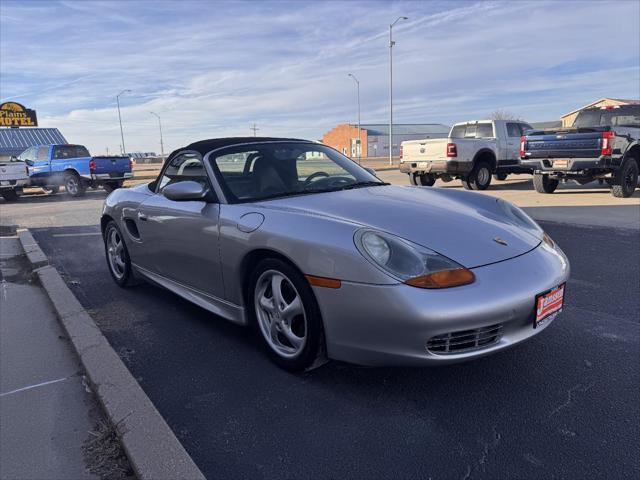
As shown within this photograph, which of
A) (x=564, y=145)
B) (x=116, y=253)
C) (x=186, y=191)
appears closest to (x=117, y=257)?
(x=116, y=253)

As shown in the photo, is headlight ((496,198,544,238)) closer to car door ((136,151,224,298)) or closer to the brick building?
car door ((136,151,224,298))

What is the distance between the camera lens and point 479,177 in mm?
14055

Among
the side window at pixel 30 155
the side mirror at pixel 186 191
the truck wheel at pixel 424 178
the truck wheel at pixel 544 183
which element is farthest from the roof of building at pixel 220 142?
the side window at pixel 30 155

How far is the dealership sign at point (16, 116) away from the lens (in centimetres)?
4405

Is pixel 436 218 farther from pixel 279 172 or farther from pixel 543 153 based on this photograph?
pixel 543 153

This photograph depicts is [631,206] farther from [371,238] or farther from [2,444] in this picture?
[2,444]

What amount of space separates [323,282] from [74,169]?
57.1 ft

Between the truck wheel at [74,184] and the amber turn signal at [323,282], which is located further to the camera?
the truck wheel at [74,184]

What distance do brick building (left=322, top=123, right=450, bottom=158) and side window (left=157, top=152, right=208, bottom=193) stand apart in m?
77.5

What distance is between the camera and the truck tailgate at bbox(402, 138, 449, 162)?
13.5 m

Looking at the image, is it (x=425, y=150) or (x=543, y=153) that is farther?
(x=425, y=150)

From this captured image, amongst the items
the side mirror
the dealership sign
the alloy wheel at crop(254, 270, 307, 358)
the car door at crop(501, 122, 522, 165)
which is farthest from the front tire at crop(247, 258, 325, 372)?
the dealership sign

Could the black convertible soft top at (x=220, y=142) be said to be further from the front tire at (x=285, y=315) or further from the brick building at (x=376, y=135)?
the brick building at (x=376, y=135)

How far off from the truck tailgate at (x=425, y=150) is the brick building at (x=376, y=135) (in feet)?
220
